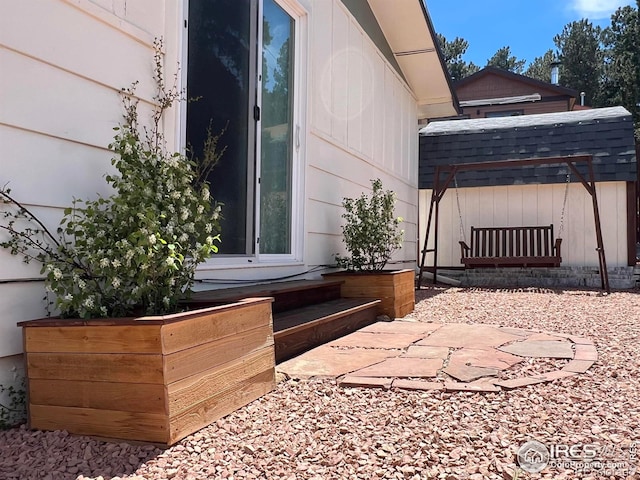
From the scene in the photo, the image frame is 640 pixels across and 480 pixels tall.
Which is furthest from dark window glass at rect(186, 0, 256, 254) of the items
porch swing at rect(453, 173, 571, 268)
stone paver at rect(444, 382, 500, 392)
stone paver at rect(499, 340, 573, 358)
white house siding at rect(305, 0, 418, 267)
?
porch swing at rect(453, 173, 571, 268)

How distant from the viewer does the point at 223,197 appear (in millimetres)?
3492

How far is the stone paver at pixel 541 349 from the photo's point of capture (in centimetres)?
306

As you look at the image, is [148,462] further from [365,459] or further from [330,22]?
[330,22]

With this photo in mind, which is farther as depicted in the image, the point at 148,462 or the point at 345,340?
the point at 345,340

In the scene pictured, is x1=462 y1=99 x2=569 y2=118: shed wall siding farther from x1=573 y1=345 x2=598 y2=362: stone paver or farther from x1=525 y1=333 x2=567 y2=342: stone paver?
x1=573 y1=345 x2=598 y2=362: stone paver

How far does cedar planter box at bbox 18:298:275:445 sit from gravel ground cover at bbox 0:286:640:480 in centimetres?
6

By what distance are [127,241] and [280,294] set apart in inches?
64.8

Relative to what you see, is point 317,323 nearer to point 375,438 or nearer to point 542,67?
point 375,438

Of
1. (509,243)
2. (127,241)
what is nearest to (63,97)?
(127,241)

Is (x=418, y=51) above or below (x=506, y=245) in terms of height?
above

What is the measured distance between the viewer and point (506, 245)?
8.73 m

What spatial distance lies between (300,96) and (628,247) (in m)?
6.41

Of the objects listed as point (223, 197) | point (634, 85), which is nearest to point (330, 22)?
point (223, 197)

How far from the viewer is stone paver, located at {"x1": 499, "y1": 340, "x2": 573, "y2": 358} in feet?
10.0
